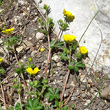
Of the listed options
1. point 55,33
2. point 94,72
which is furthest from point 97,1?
point 94,72

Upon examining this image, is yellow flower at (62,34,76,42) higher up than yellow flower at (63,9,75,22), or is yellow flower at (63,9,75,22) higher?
yellow flower at (63,9,75,22)

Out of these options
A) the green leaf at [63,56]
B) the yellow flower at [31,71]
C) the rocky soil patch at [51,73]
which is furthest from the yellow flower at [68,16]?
the yellow flower at [31,71]

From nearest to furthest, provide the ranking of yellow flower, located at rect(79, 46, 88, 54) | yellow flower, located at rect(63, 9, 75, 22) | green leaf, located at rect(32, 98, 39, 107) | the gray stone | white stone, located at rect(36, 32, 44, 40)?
green leaf, located at rect(32, 98, 39, 107)
the gray stone
yellow flower, located at rect(79, 46, 88, 54)
yellow flower, located at rect(63, 9, 75, 22)
white stone, located at rect(36, 32, 44, 40)

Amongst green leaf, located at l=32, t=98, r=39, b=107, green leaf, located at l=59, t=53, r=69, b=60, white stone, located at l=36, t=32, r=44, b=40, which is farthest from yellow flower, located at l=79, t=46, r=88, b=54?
green leaf, located at l=32, t=98, r=39, b=107

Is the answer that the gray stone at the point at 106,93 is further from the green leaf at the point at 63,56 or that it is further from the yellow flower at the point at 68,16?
the yellow flower at the point at 68,16

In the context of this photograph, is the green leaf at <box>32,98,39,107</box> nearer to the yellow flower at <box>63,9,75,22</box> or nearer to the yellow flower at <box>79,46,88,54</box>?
the yellow flower at <box>79,46,88,54</box>

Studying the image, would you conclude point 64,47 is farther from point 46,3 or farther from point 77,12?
point 46,3

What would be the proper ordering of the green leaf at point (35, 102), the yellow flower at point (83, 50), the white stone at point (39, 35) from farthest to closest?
1. the white stone at point (39, 35)
2. the yellow flower at point (83, 50)
3. the green leaf at point (35, 102)

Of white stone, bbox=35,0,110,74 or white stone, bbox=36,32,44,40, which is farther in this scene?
white stone, bbox=36,32,44,40
